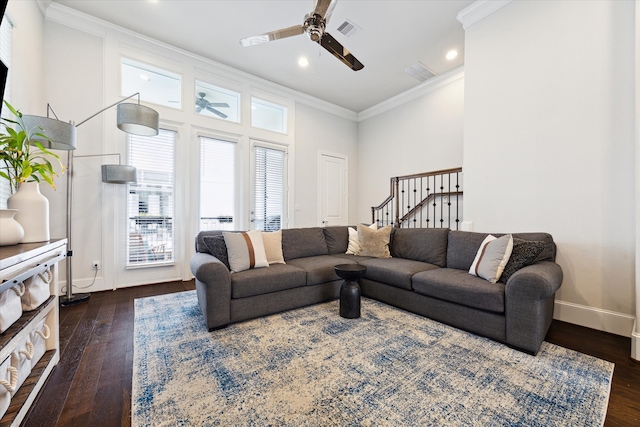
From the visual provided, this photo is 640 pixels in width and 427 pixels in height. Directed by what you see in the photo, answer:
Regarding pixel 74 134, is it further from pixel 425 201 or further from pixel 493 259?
pixel 425 201

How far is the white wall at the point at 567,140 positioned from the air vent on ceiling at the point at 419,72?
47.7 inches

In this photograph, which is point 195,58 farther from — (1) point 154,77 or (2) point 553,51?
(2) point 553,51

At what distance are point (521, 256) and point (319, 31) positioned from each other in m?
2.64

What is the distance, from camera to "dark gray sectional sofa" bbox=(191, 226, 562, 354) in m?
1.99

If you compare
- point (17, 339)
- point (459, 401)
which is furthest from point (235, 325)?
point (459, 401)

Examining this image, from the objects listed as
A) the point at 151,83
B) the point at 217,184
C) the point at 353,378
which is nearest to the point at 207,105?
the point at 151,83

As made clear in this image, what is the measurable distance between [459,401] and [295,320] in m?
1.49

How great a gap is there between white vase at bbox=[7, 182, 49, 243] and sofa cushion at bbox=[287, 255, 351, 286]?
2086 mm

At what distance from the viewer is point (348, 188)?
6500 mm

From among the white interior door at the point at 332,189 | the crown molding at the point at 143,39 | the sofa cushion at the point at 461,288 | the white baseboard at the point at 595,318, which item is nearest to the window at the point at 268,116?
the crown molding at the point at 143,39

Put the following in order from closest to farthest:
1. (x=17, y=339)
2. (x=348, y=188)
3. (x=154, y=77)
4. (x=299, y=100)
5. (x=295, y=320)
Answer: (x=17, y=339) → (x=295, y=320) → (x=154, y=77) → (x=299, y=100) → (x=348, y=188)

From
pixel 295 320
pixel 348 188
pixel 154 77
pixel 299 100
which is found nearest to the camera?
pixel 295 320

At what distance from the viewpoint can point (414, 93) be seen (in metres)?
5.31

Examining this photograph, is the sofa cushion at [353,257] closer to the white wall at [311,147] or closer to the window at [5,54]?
the white wall at [311,147]
